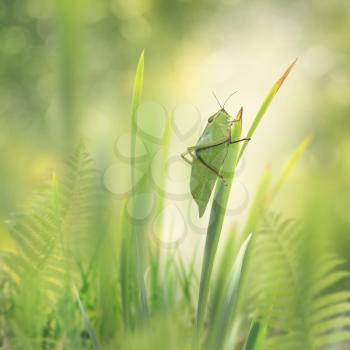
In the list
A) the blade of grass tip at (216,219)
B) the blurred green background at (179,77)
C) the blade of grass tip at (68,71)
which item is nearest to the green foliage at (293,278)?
the blurred green background at (179,77)

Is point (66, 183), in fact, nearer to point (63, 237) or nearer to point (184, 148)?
point (63, 237)

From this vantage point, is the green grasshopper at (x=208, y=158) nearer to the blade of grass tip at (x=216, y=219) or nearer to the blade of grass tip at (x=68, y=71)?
the blade of grass tip at (x=216, y=219)

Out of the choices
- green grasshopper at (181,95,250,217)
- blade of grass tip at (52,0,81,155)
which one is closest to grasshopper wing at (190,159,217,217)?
green grasshopper at (181,95,250,217)

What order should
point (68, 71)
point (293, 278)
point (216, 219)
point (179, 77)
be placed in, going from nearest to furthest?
point (293, 278)
point (216, 219)
point (68, 71)
point (179, 77)

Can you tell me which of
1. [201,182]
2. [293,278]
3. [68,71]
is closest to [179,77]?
[68,71]

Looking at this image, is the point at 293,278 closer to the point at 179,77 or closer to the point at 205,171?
the point at 205,171

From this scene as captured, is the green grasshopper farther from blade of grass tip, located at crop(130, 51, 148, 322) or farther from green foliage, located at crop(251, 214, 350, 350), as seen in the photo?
green foliage, located at crop(251, 214, 350, 350)

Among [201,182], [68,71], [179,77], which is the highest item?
[179,77]
